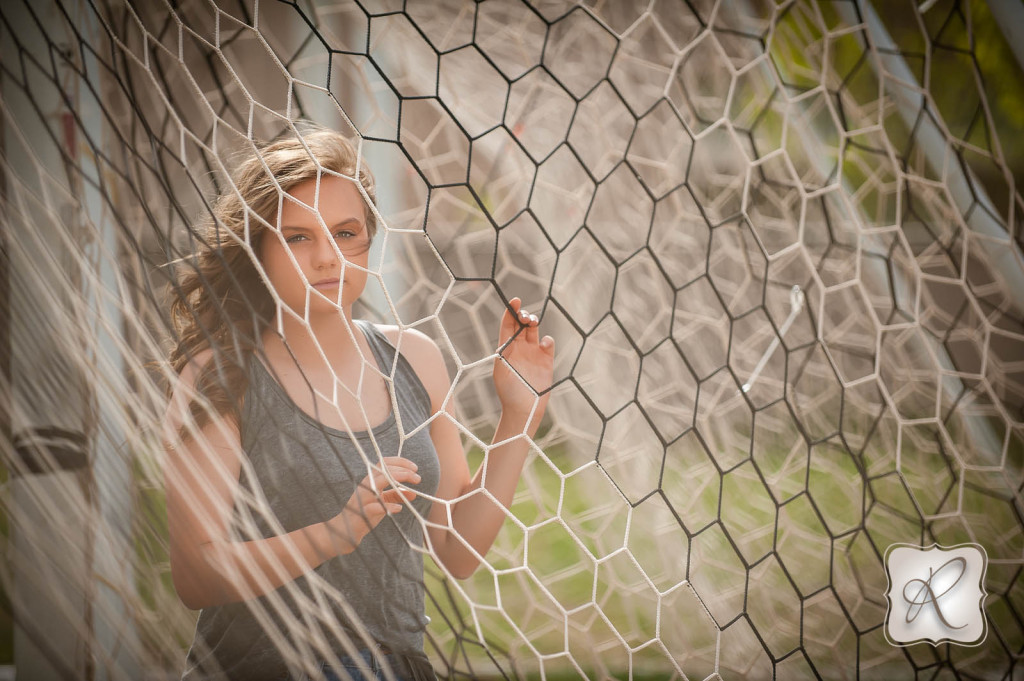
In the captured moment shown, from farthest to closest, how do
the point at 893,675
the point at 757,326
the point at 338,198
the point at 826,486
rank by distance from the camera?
the point at 826,486
the point at 757,326
the point at 893,675
the point at 338,198

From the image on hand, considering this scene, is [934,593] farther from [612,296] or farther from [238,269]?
[238,269]

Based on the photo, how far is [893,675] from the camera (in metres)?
1.27

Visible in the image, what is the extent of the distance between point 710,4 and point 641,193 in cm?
39

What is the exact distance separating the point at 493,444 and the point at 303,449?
0.61 ft

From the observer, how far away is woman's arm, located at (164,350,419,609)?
663mm

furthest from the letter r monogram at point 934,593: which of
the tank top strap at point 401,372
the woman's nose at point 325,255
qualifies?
the woman's nose at point 325,255

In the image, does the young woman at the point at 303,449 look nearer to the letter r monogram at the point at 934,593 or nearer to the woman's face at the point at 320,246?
the woman's face at the point at 320,246

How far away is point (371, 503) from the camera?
653mm

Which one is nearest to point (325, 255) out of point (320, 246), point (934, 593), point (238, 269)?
point (320, 246)

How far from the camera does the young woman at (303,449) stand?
→ 26.4 inches

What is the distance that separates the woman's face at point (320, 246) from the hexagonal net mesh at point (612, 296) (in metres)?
0.06

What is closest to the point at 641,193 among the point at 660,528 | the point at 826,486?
the point at 660,528

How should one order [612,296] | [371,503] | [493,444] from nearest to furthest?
1. [371,503]
2. [493,444]
3. [612,296]

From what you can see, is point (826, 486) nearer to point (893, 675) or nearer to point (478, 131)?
point (893, 675)
